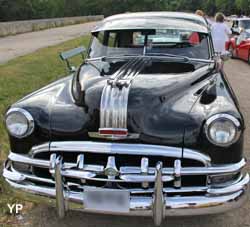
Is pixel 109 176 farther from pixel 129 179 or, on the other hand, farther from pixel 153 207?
pixel 153 207

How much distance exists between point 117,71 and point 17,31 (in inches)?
960

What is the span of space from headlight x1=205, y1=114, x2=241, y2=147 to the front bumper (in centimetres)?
21

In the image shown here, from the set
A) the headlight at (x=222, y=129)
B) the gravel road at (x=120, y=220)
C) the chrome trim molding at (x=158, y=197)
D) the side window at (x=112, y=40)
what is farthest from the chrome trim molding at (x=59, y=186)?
the side window at (x=112, y=40)

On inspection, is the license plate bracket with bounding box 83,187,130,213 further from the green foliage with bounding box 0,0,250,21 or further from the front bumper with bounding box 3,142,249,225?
the green foliage with bounding box 0,0,250,21

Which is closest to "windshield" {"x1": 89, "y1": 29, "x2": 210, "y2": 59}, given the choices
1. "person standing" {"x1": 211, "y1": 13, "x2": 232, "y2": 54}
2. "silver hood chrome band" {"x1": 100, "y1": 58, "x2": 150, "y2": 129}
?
"silver hood chrome band" {"x1": 100, "y1": 58, "x2": 150, "y2": 129}

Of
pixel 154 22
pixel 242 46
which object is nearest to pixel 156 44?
pixel 154 22

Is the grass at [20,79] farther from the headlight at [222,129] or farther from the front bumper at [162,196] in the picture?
the headlight at [222,129]

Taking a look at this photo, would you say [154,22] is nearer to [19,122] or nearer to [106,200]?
[19,122]

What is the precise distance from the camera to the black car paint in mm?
3307

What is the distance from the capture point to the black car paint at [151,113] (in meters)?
3.31

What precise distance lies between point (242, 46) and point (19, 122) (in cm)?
1216

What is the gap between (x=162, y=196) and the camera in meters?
3.14

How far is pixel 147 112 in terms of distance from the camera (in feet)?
11.1

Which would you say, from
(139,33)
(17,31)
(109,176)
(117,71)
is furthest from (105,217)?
(17,31)
